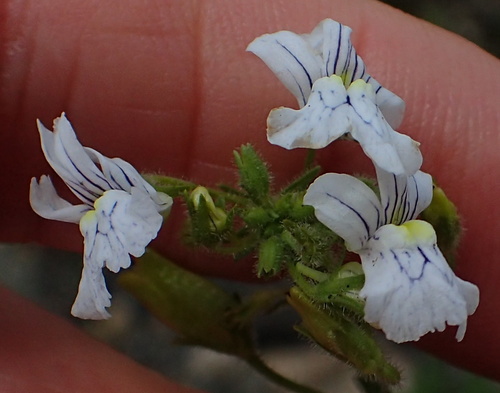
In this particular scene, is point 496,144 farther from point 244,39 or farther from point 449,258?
point 244,39

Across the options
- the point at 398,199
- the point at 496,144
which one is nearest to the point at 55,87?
the point at 398,199

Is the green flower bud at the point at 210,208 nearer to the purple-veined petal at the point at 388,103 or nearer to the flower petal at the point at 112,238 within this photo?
the flower petal at the point at 112,238

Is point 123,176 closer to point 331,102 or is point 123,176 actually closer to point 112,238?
point 112,238

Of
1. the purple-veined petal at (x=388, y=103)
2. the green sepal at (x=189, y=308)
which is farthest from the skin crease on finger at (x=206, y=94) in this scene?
the purple-veined petal at (x=388, y=103)

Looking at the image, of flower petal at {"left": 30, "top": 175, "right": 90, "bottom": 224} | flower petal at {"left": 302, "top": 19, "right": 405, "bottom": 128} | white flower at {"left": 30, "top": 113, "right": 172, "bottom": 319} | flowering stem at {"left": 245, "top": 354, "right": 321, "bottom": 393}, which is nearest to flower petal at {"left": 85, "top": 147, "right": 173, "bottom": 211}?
white flower at {"left": 30, "top": 113, "right": 172, "bottom": 319}

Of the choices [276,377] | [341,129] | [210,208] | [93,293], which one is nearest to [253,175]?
[210,208]

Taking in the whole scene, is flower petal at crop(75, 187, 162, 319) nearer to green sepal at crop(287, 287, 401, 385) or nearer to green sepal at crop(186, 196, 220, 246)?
green sepal at crop(186, 196, 220, 246)
